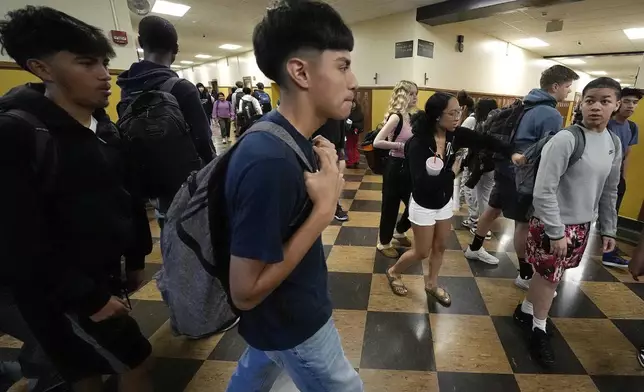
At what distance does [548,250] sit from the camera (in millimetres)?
1514

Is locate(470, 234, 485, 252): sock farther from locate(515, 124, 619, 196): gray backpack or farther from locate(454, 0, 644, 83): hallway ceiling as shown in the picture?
locate(454, 0, 644, 83): hallway ceiling

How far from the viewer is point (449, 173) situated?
1.75m

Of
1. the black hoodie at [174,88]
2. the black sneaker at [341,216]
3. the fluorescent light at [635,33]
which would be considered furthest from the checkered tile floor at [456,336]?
the fluorescent light at [635,33]

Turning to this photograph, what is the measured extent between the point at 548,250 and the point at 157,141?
1885 millimetres

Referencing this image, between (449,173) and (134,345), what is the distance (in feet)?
5.46

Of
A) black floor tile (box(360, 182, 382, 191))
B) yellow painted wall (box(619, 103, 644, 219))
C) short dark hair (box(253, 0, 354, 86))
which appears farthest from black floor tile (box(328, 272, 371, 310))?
yellow painted wall (box(619, 103, 644, 219))

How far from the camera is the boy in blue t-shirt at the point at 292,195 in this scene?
59 cm

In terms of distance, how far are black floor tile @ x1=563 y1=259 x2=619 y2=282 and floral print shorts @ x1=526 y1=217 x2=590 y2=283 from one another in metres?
1.08

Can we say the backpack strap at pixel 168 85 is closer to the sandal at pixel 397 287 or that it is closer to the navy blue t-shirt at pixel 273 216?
the navy blue t-shirt at pixel 273 216

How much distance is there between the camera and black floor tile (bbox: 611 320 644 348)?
1.77 m

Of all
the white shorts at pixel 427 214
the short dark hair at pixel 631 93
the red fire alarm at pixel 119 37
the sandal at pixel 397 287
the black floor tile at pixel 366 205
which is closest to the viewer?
the white shorts at pixel 427 214

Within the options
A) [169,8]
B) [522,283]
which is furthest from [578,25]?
[169,8]

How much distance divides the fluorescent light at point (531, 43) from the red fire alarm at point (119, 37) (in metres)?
9.00

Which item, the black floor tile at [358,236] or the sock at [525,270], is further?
the black floor tile at [358,236]
